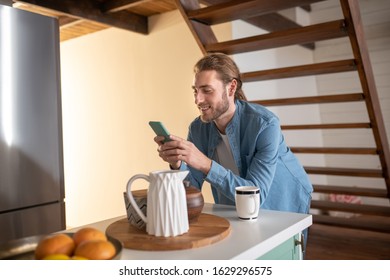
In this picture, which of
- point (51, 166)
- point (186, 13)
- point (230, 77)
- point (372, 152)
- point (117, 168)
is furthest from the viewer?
point (117, 168)

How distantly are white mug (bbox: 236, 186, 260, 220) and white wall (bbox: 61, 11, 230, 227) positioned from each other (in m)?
2.19

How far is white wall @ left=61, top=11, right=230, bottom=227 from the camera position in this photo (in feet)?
11.6

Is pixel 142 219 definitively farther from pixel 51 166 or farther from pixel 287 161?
pixel 51 166

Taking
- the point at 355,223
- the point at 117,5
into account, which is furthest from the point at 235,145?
the point at 117,5

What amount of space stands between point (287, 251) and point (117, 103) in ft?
10.6

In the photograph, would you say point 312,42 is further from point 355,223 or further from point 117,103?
point 117,103

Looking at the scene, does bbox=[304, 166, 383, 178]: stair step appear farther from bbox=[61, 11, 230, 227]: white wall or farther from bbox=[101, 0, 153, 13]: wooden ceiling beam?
bbox=[101, 0, 153, 13]: wooden ceiling beam

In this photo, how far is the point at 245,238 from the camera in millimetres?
971

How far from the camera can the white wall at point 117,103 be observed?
354cm

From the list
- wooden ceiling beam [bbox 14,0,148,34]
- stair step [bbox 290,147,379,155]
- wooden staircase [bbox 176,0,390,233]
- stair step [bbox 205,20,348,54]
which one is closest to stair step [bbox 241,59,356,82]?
wooden staircase [bbox 176,0,390,233]

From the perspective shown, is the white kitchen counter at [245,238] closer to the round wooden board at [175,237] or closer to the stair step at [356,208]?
the round wooden board at [175,237]
